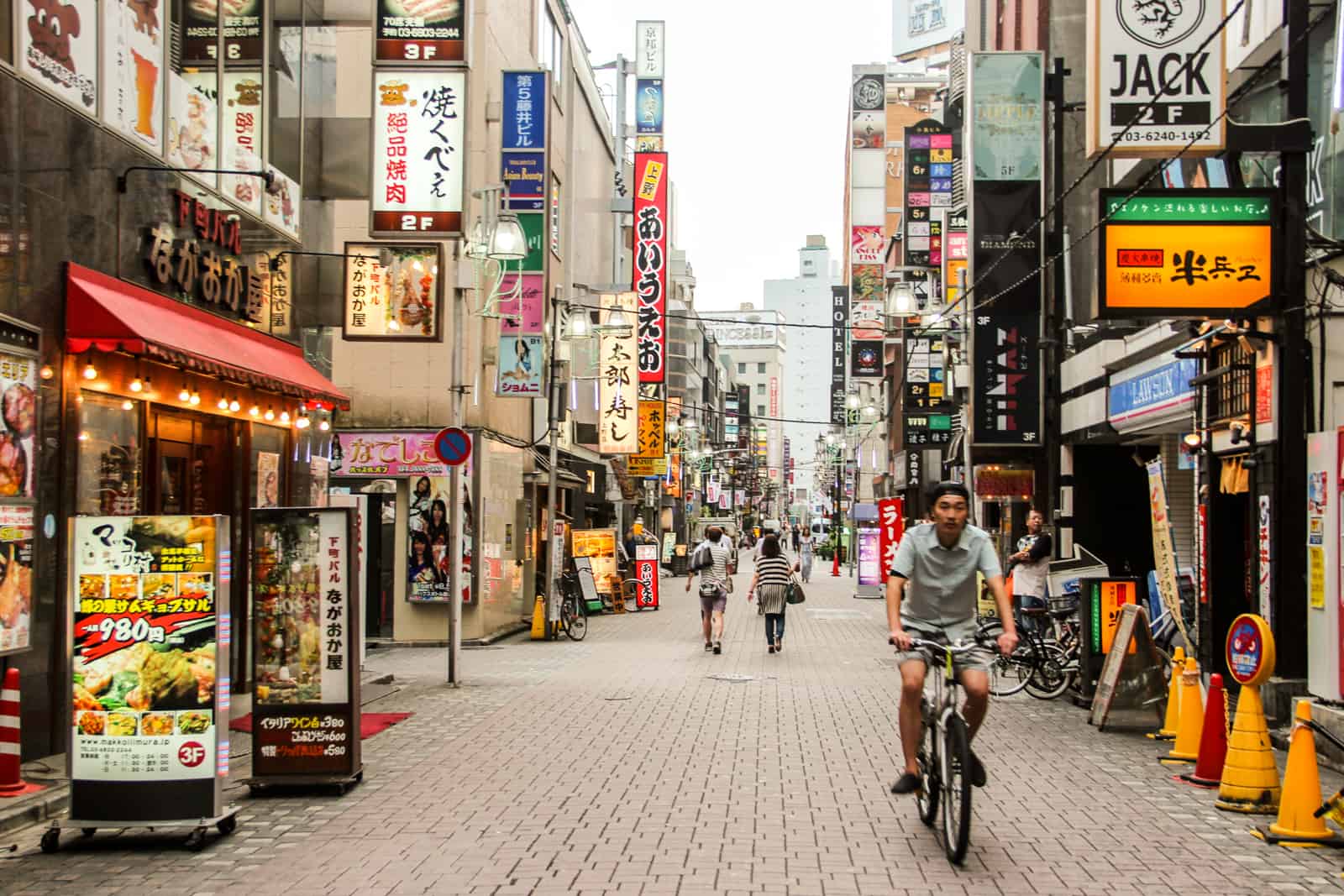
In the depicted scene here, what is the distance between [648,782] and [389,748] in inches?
119

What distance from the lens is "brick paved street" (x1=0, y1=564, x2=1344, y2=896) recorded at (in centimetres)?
701

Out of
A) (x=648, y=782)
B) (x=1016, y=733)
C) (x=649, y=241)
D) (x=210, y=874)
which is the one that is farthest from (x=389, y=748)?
(x=649, y=241)

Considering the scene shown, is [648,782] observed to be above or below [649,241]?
below

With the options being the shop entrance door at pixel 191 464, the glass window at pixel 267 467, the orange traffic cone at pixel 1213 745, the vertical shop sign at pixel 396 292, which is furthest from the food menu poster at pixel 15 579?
the orange traffic cone at pixel 1213 745

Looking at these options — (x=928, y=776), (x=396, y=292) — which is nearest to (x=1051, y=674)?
(x=928, y=776)

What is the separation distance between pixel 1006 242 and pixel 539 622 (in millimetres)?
10975

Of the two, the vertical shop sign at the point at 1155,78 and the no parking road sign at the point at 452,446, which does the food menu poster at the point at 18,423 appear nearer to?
the no parking road sign at the point at 452,446

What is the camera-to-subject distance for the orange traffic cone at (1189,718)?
10.7 m

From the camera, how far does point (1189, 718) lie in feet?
35.4

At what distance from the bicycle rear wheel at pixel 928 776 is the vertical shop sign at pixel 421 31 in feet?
35.5

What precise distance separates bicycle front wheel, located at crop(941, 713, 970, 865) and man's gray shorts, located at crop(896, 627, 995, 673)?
439mm

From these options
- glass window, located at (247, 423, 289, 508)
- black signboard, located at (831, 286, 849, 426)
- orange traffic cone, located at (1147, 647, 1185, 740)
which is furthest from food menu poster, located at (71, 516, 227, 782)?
black signboard, located at (831, 286, 849, 426)

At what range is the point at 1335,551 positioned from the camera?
11039mm

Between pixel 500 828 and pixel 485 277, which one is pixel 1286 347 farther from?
pixel 485 277
